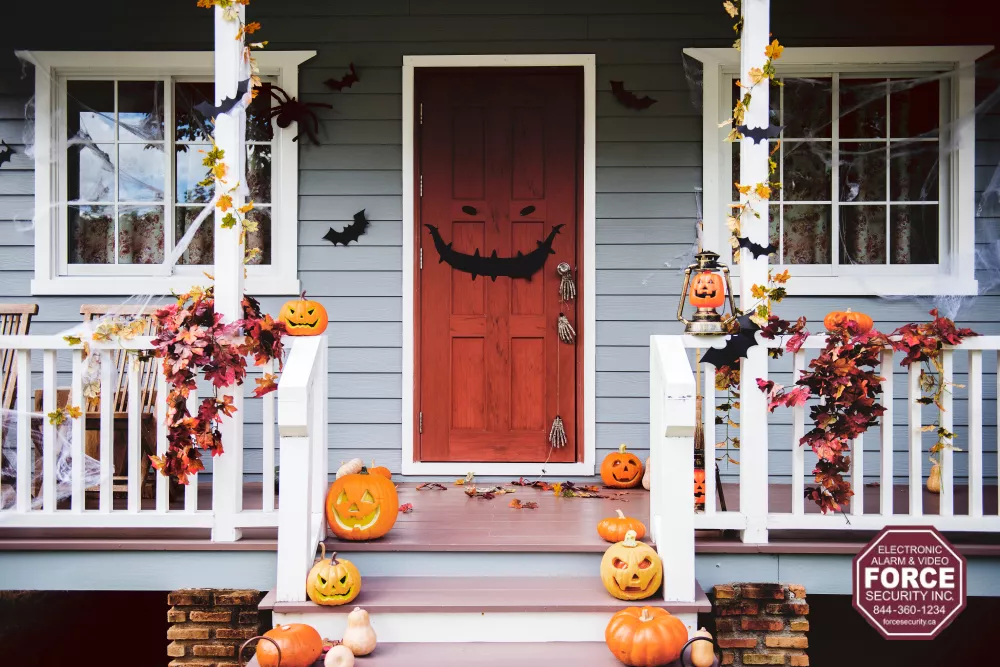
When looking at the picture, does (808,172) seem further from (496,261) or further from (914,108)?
(496,261)

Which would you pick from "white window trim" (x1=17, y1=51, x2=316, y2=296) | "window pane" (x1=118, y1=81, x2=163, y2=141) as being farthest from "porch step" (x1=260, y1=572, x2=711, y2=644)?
"window pane" (x1=118, y1=81, x2=163, y2=141)

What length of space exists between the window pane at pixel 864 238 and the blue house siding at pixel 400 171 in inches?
9.7

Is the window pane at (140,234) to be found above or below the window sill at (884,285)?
above

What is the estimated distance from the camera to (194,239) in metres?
4.65

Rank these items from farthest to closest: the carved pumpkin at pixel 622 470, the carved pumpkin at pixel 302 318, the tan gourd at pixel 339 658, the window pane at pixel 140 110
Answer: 1. the window pane at pixel 140 110
2. the carved pumpkin at pixel 622 470
3. the carved pumpkin at pixel 302 318
4. the tan gourd at pixel 339 658

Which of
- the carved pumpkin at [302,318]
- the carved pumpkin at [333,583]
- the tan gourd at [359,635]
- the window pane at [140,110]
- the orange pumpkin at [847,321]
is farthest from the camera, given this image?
the window pane at [140,110]

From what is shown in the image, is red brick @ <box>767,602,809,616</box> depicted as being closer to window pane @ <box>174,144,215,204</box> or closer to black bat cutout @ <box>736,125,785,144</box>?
black bat cutout @ <box>736,125,785,144</box>

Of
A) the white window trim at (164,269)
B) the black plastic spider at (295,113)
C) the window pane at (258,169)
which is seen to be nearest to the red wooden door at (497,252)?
the black plastic spider at (295,113)

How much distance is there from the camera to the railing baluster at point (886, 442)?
10.6 feet

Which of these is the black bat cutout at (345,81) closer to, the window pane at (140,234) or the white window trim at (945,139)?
the window pane at (140,234)

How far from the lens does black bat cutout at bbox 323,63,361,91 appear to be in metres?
4.54

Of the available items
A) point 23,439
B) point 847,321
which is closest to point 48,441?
point 23,439

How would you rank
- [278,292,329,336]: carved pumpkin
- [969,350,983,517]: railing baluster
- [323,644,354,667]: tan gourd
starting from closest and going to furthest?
[323,644,354,667]: tan gourd, [969,350,983,517]: railing baluster, [278,292,329,336]: carved pumpkin

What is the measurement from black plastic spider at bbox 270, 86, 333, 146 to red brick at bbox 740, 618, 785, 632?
3.25 m
